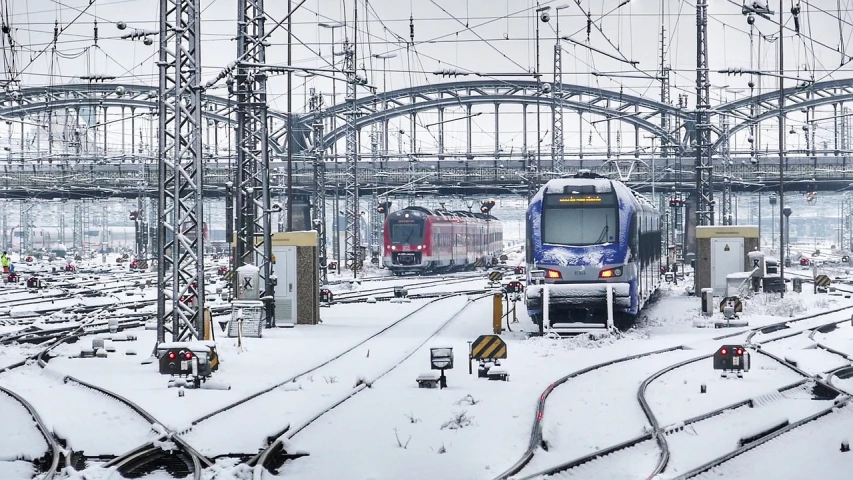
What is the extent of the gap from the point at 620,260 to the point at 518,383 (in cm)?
698

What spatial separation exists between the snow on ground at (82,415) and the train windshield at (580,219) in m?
10.3

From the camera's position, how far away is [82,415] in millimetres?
13633

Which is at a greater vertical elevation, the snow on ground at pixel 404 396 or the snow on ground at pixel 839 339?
the snow on ground at pixel 404 396

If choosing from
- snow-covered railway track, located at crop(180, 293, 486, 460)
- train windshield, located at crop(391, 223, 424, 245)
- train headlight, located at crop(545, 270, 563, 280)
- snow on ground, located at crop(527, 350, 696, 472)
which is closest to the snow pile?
train headlight, located at crop(545, 270, 563, 280)

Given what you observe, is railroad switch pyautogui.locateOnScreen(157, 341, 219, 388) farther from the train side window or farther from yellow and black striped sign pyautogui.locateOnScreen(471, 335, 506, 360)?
the train side window

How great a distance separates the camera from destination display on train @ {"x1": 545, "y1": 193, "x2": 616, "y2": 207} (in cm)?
2278

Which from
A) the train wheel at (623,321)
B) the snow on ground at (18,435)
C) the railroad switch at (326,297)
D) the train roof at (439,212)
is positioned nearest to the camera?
the snow on ground at (18,435)

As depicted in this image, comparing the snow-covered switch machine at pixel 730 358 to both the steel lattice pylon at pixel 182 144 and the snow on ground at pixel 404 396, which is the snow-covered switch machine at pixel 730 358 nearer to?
the snow on ground at pixel 404 396

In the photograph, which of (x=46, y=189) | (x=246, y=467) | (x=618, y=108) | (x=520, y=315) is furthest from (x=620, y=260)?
(x=618, y=108)

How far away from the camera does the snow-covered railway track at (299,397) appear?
11797mm

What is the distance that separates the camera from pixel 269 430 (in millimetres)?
12398

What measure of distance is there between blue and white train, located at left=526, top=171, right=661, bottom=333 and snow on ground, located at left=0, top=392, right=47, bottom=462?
11.2m

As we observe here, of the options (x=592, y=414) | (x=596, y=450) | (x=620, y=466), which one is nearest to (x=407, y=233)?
(x=592, y=414)

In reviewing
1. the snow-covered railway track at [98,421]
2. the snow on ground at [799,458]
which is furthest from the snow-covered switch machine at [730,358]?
the snow-covered railway track at [98,421]
